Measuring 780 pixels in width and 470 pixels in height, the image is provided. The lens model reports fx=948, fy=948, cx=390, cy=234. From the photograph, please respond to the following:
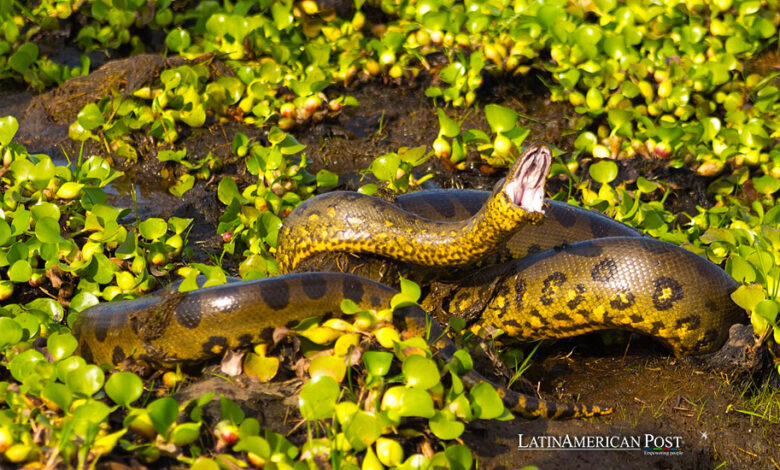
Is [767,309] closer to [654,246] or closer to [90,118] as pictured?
[654,246]

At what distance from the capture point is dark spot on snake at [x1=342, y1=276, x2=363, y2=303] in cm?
433

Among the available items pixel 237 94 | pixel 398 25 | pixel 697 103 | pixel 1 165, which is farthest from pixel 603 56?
pixel 1 165

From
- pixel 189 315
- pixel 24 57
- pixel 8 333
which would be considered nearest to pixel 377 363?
pixel 189 315

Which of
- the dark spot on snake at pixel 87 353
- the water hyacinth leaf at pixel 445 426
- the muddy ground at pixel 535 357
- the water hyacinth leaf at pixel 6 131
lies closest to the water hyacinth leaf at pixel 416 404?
the water hyacinth leaf at pixel 445 426

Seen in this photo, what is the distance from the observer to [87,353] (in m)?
4.44

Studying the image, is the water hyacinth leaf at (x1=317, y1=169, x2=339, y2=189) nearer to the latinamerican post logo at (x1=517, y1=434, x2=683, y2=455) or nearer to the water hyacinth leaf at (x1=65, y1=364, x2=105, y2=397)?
the latinamerican post logo at (x1=517, y1=434, x2=683, y2=455)

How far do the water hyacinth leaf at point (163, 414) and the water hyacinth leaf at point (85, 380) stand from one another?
0.31 m

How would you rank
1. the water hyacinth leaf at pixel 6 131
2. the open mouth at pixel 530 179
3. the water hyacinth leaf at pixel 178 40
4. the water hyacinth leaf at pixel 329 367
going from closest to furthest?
the water hyacinth leaf at pixel 329 367, the open mouth at pixel 530 179, the water hyacinth leaf at pixel 6 131, the water hyacinth leaf at pixel 178 40

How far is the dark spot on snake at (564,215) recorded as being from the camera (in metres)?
5.71

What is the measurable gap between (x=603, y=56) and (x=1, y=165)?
482 cm

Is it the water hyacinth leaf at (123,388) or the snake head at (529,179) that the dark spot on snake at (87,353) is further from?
the snake head at (529,179)

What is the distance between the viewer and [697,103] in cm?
797

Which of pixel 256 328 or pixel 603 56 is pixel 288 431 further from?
pixel 603 56

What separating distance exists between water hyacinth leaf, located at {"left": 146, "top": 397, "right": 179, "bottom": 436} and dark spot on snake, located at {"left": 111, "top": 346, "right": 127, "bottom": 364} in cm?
82
